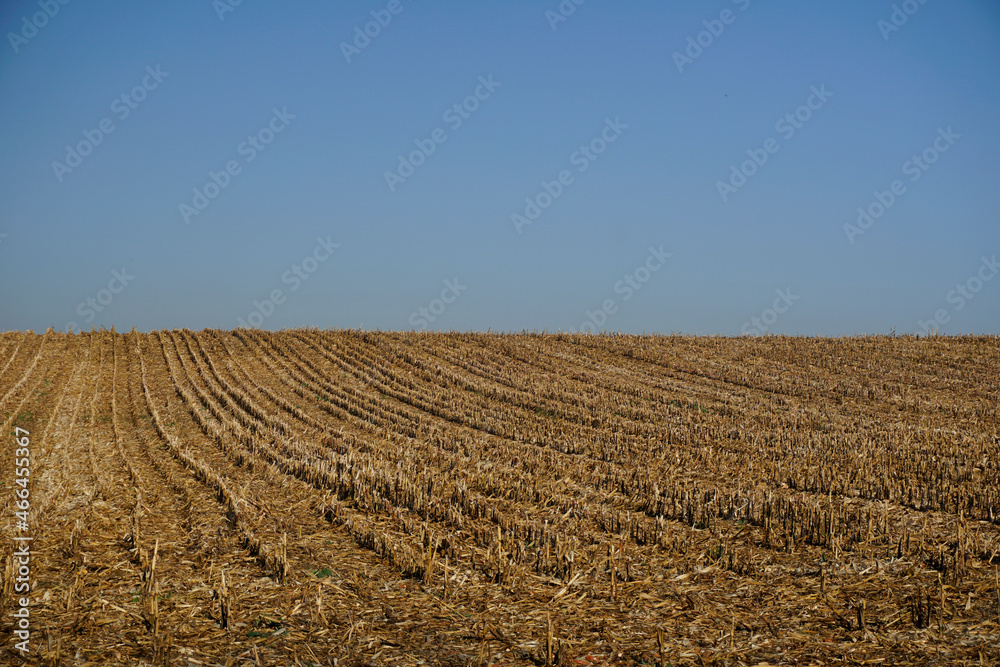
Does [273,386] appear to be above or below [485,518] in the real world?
above

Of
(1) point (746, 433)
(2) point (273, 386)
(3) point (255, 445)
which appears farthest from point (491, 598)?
(2) point (273, 386)

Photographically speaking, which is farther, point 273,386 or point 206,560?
point 273,386

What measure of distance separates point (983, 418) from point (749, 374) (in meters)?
10.2

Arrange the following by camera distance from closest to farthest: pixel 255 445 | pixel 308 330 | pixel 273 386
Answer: pixel 255 445, pixel 273 386, pixel 308 330

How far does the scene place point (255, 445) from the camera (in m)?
17.0

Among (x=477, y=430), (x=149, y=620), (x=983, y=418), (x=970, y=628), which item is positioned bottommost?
(x=149, y=620)

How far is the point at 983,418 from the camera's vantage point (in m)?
21.1

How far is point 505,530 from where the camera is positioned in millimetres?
10211

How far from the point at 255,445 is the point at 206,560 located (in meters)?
8.33

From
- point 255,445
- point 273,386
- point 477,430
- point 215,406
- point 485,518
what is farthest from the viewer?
point 273,386

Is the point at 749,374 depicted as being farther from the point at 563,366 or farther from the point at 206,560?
the point at 206,560

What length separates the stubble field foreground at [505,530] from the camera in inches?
272

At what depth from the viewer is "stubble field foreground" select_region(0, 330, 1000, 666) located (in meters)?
6.90

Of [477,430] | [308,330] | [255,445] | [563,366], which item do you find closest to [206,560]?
[255,445]
